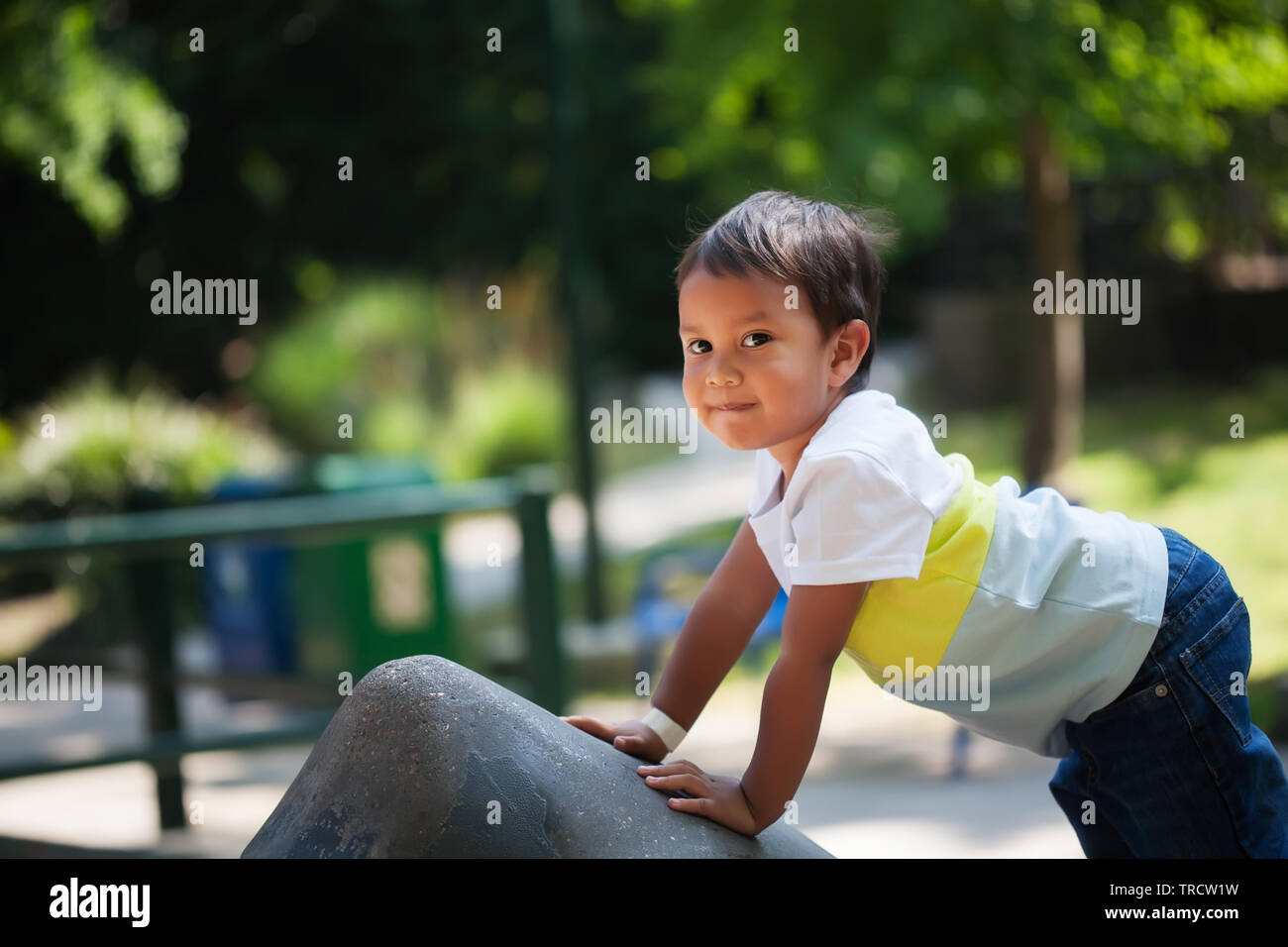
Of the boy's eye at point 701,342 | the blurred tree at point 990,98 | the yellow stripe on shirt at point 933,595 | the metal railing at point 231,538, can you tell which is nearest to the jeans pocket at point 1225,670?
the yellow stripe on shirt at point 933,595

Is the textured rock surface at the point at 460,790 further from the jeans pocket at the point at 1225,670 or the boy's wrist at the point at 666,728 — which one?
the jeans pocket at the point at 1225,670

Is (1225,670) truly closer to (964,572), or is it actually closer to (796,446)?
(964,572)

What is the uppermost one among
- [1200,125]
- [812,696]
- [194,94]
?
[194,94]

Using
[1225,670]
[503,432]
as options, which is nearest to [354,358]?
[503,432]

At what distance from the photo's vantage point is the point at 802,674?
1844 millimetres

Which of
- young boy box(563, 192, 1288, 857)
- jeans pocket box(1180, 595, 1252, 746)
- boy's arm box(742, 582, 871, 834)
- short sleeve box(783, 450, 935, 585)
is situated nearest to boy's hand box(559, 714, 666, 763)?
young boy box(563, 192, 1288, 857)

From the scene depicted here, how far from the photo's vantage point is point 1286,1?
612cm

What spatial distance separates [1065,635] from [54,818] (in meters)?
4.87

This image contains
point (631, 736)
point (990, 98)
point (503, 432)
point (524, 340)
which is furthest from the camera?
Result: point (524, 340)

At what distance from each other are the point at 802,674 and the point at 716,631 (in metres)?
0.34

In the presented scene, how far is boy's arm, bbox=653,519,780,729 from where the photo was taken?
2.16m

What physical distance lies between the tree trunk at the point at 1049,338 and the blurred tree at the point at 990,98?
12mm
